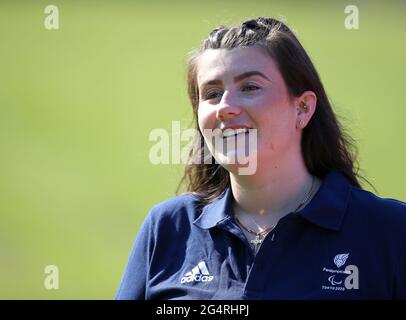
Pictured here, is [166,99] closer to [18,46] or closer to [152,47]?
[152,47]

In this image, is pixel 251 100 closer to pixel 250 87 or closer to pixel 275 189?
pixel 250 87

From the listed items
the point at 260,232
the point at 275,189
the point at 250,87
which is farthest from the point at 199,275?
the point at 250,87

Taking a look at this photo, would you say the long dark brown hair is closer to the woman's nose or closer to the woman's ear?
the woman's ear

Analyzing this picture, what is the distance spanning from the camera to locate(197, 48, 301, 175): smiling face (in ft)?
9.46

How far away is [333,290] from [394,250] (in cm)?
25

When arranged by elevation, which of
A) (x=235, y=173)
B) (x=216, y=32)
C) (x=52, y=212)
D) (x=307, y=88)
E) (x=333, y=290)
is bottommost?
(x=52, y=212)

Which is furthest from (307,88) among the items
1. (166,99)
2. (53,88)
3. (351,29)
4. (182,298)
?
(351,29)

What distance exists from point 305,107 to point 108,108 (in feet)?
24.0

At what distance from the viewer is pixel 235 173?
9.72 ft

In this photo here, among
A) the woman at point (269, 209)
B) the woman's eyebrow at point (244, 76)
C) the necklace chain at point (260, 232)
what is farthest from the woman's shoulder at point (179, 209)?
the woman's eyebrow at point (244, 76)

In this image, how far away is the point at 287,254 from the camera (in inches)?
111

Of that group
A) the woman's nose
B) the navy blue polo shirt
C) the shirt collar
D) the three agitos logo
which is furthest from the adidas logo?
the woman's nose

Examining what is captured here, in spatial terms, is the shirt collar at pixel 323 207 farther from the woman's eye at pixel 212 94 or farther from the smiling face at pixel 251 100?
the woman's eye at pixel 212 94

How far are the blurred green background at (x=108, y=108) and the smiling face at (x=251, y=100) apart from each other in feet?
11.5
